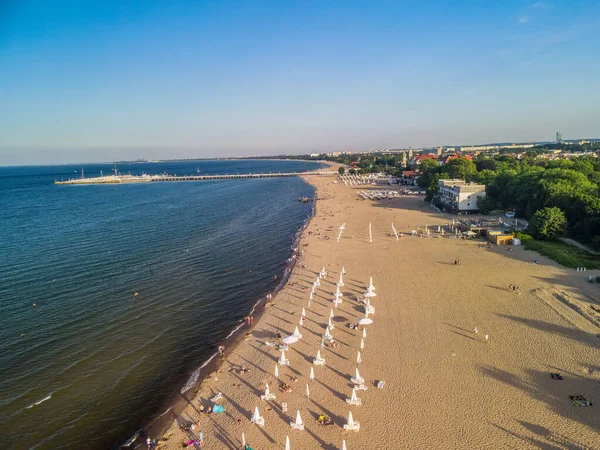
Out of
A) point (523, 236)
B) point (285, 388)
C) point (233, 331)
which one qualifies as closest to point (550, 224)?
point (523, 236)

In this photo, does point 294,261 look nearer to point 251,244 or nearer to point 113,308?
point 251,244

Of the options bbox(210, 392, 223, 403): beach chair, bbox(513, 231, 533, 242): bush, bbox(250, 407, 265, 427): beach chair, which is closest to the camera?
bbox(250, 407, 265, 427): beach chair

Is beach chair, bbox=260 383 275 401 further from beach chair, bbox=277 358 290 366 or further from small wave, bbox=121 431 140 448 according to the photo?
small wave, bbox=121 431 140 448

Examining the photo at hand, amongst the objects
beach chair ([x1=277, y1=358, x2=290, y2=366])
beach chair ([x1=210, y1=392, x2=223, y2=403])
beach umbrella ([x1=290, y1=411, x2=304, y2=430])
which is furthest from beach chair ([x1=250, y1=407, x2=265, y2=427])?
beach chair ([x1=277, y1=358, x2=290, y2=366])

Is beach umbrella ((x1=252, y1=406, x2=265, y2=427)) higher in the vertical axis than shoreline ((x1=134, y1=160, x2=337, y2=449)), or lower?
higher

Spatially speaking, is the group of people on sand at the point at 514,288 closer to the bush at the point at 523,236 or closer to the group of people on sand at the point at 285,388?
the bush at the point at 523,236

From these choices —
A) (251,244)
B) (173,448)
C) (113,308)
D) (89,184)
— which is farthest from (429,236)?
(89,184)

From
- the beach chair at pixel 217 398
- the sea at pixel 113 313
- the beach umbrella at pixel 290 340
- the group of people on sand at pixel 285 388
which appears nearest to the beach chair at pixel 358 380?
the group of people on sand at pixel 285 388
